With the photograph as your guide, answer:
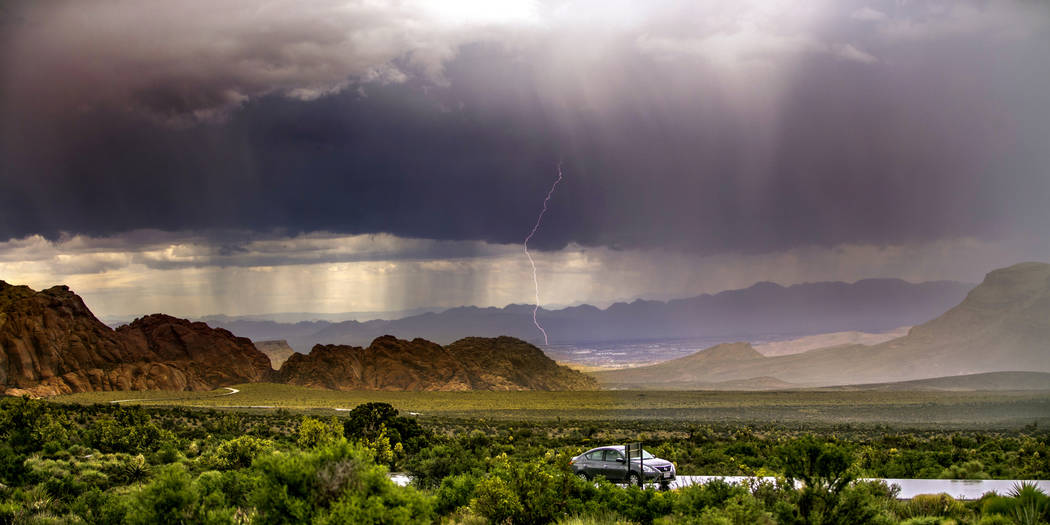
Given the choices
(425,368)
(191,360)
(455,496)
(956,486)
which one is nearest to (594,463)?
(455,496)

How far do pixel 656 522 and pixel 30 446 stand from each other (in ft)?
89.5

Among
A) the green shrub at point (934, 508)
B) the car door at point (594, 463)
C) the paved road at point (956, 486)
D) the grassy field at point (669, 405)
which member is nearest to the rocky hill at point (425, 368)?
the grassy field at point (669, 405)

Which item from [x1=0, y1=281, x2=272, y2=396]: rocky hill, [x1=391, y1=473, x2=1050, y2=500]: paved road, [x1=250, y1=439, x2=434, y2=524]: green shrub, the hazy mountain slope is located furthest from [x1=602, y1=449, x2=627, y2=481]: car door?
the hazy mountain slope

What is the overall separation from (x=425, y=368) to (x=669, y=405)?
53.9 m

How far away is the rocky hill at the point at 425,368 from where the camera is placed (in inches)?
4867

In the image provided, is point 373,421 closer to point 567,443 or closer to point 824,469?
point 567,443

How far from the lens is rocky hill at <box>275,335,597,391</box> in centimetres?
12362

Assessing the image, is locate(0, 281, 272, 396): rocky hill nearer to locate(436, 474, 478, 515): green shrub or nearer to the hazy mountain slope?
locate(436, 474, 478, 515): green shrub

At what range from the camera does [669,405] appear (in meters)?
86.1

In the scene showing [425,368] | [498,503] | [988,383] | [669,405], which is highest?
[498,503]

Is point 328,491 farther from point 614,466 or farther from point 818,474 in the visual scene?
point 614,466

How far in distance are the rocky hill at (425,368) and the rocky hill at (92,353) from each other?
11780mm

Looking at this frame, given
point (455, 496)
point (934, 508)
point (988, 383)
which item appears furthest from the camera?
point (988, 383)

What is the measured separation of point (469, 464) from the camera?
2580 cm
